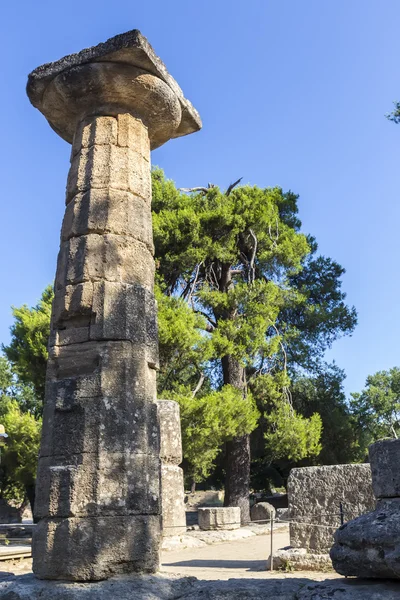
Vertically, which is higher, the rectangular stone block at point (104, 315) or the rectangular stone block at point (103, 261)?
the rectangular stone block at point (103, 261)

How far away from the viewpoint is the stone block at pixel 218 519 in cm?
1255

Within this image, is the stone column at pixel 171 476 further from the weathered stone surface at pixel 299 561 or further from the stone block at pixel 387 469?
the stone block at pixel 387 469

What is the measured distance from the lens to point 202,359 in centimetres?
1442

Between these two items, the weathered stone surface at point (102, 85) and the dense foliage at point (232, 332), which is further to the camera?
the dense foliage at point (232, 332)

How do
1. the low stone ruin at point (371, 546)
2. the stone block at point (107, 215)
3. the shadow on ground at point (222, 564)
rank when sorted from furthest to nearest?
the shadow on ground at point (222, 564) < the stone block at point (107, 215) < the low stone ruin at point (371, 546)

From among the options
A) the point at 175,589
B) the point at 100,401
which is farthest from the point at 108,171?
the point at 175,589

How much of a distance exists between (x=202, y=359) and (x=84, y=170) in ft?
33.4

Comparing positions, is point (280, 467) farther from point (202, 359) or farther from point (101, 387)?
point (101, 387)

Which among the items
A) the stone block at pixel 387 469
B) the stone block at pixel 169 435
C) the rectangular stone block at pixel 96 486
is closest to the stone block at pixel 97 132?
the rectangular stone block at pixel 96 486

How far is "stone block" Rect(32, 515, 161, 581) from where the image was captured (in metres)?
3.49

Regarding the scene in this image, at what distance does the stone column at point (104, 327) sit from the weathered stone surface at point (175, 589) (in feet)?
0.48

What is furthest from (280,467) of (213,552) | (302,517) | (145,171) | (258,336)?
(145,171)

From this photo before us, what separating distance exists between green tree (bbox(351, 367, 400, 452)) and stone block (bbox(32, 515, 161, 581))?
1977 centimetres

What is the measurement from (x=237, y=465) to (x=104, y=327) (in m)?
12.3
